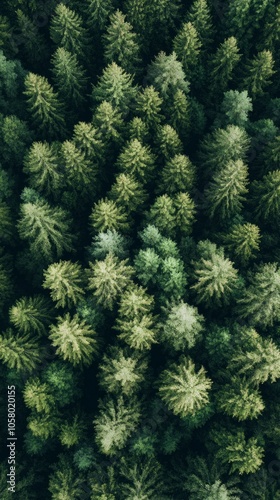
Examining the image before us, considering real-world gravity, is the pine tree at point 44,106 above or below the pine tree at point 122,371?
above

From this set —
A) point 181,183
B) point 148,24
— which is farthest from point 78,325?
point 148,24

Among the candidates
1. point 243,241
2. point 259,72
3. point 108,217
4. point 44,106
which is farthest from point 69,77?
point 243,241

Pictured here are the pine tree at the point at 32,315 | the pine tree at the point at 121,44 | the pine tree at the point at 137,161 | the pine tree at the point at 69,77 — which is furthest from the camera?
the pine tree at the point at 69,77

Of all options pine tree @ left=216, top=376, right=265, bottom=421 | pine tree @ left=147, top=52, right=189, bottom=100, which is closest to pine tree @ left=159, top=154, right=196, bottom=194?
pine tree @ left=147, top=52, right=189, bottom=100

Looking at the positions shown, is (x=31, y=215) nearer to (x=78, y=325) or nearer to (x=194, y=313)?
(x=78, y=325)

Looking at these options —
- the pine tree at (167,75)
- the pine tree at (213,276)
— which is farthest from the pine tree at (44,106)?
the pine tree at (213,276)

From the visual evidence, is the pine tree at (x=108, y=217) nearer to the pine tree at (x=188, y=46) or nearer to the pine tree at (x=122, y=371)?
the pine tree at (x=122, y=371)

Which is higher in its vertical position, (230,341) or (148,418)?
(230,341)

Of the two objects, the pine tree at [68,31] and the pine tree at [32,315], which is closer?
the pine tree at [32,315]
